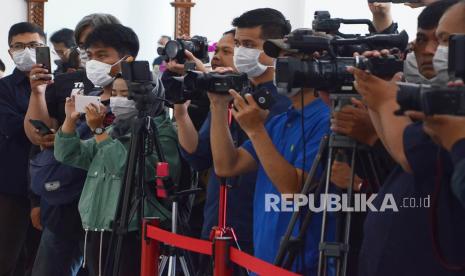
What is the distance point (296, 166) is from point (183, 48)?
4.14 feet

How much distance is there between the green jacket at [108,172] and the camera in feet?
13.6

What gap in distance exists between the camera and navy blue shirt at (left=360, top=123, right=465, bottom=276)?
258cm

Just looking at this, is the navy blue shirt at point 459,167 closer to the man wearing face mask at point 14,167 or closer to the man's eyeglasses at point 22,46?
the man wearing face mask at point 14,167

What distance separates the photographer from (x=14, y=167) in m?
5.28

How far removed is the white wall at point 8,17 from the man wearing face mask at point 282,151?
6230 millimetres

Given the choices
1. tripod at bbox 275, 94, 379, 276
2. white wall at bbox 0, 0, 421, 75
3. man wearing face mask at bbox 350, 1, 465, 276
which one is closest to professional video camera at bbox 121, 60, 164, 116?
tripod at bbox 275, 94, 379, 276

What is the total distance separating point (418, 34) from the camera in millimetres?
3062

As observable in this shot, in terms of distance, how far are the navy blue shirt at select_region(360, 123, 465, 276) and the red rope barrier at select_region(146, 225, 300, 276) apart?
0.99ft

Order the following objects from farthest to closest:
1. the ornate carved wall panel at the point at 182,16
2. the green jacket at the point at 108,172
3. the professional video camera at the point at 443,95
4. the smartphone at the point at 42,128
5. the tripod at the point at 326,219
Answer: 1. the ornate carved wall panel at the point at 182,16
2. the smartphone at the point at 42,128
3. the green jacket at the point at 108,172
4. the tripod at the point at 326,219
5. the professional video camera at the point at 443,95

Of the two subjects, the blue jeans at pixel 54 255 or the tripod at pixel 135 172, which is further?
the blue jeans at pixel 54 255

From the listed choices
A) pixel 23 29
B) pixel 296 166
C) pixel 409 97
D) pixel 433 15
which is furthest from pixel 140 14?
pixel 409 97

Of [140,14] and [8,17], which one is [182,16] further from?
[8,17]

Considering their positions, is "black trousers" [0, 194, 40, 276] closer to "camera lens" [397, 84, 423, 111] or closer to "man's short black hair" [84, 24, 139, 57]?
"man's short black hair" [84, 24, 139, 57]

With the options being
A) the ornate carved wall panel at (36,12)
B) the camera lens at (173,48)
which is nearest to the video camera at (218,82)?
the camera lens at (173,48)
